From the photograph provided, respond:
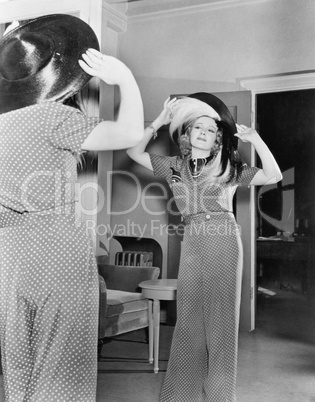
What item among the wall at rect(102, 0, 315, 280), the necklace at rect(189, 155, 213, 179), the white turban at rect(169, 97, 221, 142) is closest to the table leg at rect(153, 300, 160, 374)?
the wall at rect(102, 0, 315, 280)

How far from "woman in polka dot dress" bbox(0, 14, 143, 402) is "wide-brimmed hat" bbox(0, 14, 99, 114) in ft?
1.39

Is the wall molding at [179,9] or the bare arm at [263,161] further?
the wall molding at [179,9]

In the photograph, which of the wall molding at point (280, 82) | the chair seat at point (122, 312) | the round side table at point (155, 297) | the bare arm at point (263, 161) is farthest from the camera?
the wall molding at point (280, 82)

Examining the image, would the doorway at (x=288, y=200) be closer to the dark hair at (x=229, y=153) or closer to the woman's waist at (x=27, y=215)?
the dark hair at (x=229, y=153)

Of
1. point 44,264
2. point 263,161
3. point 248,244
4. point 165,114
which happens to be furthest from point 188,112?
point 248,244

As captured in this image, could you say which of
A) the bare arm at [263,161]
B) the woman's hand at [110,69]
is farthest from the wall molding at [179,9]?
the woman's hand at [110,69]

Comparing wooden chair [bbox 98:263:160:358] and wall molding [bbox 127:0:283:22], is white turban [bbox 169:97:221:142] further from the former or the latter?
wooden chair [bbox 98:263:160:358]

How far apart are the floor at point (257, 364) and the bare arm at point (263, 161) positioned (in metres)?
0.99

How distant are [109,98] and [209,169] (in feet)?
3.25

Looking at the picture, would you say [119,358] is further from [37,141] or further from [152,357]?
[37,141]

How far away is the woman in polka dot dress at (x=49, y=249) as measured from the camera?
1.12 metres

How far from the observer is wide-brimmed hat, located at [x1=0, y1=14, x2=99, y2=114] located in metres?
1.59

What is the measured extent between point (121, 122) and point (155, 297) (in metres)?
1.52

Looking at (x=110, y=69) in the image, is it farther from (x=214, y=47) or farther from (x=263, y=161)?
(x=214, y=47)
